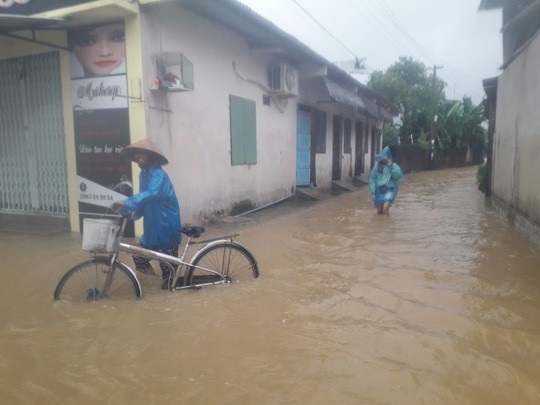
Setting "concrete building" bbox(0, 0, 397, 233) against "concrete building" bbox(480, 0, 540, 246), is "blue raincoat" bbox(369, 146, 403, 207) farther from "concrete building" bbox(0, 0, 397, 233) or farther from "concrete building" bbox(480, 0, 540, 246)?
"concrete building" bbox(0, 0, 397, 233)

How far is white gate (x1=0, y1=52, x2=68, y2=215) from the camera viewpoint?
7172mm

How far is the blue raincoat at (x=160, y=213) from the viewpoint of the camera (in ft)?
14.0

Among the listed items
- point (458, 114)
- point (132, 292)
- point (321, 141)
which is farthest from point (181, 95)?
point (458, 114)

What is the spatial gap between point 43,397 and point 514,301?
4.19 metres

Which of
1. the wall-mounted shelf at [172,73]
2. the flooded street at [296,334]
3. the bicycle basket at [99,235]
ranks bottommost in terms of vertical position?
the flooded street at [296,334]

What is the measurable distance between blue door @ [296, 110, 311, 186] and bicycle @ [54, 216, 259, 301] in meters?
8.33

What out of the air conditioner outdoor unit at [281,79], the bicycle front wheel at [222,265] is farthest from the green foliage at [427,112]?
the bicycle front wheel at [222,265]

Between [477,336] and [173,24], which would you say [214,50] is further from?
[477,336]

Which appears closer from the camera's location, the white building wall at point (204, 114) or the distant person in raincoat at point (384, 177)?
the white building wall at point (204, 114)

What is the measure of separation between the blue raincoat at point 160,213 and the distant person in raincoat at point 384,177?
222 inches

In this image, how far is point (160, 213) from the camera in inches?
171

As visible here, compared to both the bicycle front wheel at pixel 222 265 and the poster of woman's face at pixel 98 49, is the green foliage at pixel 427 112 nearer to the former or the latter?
the poster of woman's face at pixel 98 49

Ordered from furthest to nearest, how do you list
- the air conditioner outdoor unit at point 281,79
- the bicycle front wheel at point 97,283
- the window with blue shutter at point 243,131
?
the air conditioner outdoor unit at point 281,79, the window with blue shutter at point 243,131, the bicycle front wheel at point 97,283

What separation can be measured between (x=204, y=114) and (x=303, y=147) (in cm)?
557
